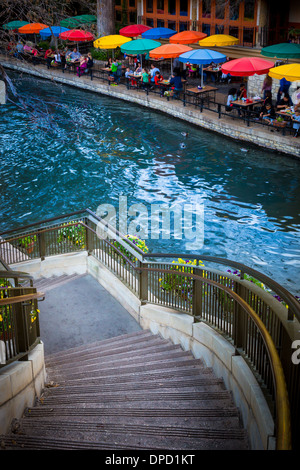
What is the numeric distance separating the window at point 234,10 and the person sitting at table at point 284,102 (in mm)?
7752

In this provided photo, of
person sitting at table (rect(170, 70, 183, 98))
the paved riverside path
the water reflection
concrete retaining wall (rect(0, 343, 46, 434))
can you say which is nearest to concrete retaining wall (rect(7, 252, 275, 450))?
the paved riverside path

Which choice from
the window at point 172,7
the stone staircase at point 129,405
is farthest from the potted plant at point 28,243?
the window at point 172,7

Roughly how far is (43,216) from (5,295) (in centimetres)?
1115

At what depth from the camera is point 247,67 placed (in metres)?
20.6

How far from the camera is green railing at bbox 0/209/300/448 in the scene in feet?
12.8

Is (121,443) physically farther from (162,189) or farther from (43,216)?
(162,189)

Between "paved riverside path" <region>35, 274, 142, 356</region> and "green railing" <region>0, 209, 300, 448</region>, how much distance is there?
488 millimetres

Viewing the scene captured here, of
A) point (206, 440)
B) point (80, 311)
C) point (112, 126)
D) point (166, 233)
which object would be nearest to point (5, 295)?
point (206, 440)

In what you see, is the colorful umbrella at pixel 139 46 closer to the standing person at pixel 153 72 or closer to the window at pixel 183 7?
the standing person at pixel 153 72

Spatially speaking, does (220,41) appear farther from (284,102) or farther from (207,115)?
(284,102)

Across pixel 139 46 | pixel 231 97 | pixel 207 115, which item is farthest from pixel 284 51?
pixel 139 46

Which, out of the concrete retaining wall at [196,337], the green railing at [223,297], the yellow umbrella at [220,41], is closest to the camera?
the green railing at [223,297]

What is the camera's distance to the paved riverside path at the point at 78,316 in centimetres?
831

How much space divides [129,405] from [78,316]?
11.3ft
